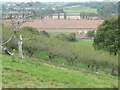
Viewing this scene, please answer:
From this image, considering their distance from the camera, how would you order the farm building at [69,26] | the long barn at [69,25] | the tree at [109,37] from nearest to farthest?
the tree at [109,37]
the farm building at [69,26]
the long barn at [69,25]

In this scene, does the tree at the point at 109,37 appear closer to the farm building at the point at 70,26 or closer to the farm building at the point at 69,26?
the farm building at the point at 70,26

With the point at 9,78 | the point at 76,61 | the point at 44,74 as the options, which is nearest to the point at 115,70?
the point at 76,61

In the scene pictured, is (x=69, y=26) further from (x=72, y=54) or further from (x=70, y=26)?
(x=72, y=54)

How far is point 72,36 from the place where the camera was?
58.0 meters

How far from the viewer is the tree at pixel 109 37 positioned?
31091mm

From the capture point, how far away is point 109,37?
105 ft

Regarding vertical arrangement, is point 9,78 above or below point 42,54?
above

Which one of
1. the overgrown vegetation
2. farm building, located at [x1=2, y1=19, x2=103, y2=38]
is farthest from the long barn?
the overgrown vegetation

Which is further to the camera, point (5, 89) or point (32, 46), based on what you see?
point (32, 46)

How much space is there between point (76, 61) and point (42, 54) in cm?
611

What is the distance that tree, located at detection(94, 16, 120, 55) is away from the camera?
102 feet

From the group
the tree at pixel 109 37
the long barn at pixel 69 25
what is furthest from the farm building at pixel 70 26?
the tree at pixel 109 37

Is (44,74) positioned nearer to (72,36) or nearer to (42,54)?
(42,54)

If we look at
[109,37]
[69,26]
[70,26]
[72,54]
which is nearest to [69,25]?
[70,26]
